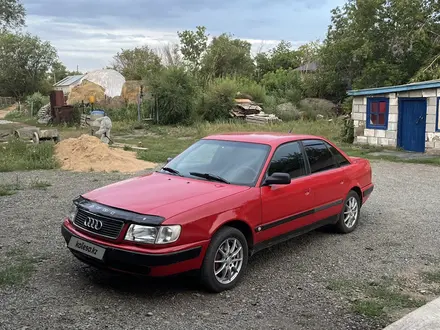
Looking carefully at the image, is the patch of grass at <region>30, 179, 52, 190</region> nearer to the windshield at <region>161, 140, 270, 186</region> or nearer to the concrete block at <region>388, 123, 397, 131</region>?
the windshield at <region>161, 140, 270, 186</region>

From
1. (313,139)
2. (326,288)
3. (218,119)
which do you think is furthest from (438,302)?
(218,119)

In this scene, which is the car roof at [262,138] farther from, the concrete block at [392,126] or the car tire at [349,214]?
the concrete block at [392,126]

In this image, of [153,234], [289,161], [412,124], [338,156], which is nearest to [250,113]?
[412,124]

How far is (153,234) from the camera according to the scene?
4242 millimetres

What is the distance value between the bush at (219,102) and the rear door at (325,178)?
73.1 feet

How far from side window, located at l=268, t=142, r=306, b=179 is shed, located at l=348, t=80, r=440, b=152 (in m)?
11.9

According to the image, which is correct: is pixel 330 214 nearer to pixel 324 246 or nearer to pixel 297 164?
pixel 324 246

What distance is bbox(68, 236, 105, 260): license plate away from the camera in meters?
4.36

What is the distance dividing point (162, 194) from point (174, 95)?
76.6ft

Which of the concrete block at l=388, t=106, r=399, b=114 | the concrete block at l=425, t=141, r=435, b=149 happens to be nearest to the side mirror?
the concrete block at l=425, t=141, r=435, b=149

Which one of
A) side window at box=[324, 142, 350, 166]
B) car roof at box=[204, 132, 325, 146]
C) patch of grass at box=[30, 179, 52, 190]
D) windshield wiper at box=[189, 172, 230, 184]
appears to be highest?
car roof at box=[204, 132, 325, 146]

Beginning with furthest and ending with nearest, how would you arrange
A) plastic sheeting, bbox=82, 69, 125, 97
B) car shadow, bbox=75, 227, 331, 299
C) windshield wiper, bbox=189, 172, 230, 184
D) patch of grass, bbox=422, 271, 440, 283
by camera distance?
plastic sheeting, bbox=82, 69, 125, 97
windshield wiper, bbox=189, 172, 230, 184
patch of grass, bbox=422, 271, 440, 283
car shadow, bbox=75, 227, 331, 299

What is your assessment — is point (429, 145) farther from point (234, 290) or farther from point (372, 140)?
point (234, 290)

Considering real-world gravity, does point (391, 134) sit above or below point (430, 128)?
below
